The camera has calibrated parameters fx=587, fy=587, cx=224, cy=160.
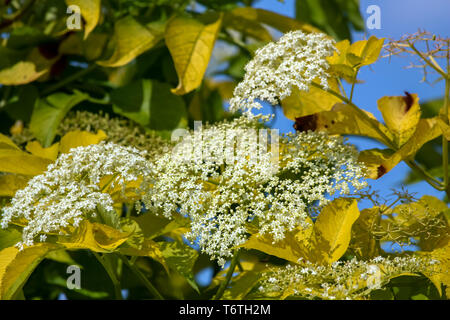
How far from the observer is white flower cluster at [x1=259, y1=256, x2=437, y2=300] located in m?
0.70

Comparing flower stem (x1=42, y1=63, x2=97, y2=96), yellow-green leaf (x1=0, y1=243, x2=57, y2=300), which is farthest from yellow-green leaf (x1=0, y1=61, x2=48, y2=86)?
yellow-green leaf (x1=0, y1=243, x2=57, y2=300)

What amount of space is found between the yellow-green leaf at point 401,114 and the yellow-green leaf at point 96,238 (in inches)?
17.8

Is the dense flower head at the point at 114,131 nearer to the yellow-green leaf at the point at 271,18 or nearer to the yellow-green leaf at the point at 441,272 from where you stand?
the yellow-green leaf at the point at 271,18

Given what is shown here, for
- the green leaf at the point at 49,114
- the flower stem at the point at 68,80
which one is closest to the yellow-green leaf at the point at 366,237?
the green leaf at the point at 49,114

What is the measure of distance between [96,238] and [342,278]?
1.05 feet

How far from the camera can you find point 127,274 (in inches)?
44.8

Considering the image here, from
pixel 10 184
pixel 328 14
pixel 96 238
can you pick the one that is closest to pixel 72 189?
pixel 96 238

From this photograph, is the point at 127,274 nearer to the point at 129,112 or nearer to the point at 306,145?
the point at 129,112

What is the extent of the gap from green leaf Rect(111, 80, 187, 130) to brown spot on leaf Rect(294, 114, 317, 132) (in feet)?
0.90

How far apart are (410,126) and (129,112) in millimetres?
554

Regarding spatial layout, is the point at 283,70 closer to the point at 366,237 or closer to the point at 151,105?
the point at 366,237

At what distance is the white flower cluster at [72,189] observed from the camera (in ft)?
2.51

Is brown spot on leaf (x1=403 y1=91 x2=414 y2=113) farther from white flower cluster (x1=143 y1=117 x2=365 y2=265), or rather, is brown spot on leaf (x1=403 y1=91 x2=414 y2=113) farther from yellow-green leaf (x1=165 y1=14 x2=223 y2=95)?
yellow-green leaf (x1=165 y1=14 x2=223 y2=95)
